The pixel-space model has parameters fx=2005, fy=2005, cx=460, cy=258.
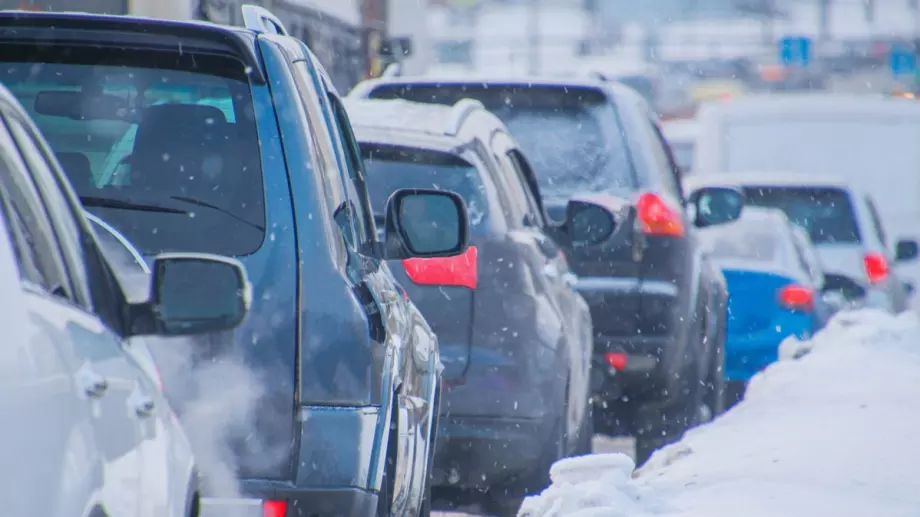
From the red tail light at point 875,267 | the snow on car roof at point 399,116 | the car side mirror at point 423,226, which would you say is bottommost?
the red tail light at point 875,267

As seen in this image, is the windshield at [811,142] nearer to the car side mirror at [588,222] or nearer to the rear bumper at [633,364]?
A: the rear bumper at [633,364]

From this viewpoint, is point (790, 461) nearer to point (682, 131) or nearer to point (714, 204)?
point (714, 204)

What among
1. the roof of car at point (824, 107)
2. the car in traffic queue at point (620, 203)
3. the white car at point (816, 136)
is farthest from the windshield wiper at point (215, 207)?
the roof of car at point (824, 107)

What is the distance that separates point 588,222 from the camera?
8.23m

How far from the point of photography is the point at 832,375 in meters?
11.0

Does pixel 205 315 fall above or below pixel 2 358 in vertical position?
below

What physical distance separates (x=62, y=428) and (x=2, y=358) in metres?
0.20

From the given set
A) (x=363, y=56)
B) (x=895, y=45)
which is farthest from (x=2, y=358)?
(x=895, y=45)

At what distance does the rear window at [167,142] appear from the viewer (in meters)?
4.26

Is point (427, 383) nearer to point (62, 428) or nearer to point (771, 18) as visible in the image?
point (62, 428)

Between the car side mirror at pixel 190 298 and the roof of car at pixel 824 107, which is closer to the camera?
the car side mirror at pixel 190 298

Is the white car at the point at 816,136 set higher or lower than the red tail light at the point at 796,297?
lower

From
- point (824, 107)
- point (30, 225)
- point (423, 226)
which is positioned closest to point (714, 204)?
point (423, 226)

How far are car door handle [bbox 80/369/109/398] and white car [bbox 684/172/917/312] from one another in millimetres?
13614
